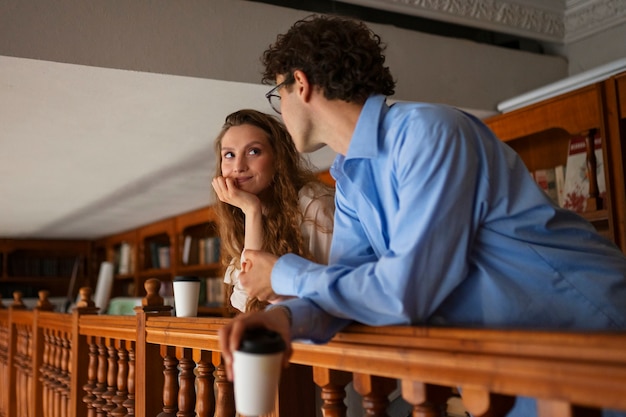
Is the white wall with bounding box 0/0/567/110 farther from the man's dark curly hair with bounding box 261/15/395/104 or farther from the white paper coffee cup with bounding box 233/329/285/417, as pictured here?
the white paper coffee cup with bounding box 233/329/285/417

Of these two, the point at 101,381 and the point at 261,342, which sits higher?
the point at 261,342

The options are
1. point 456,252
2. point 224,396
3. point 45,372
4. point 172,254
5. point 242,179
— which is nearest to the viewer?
point 456,252

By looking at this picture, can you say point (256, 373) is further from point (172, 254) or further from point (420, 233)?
point (172, 254)

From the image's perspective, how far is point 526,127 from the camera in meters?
2.82

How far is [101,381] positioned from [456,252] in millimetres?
1842

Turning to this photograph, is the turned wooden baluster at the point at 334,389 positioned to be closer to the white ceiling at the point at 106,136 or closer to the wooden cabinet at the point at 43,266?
the white ceiling at the point at 106,136

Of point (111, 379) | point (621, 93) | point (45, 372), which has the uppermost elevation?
point (621, 93)

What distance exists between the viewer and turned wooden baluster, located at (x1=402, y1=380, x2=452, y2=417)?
33.6 inches

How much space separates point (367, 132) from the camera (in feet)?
3.33

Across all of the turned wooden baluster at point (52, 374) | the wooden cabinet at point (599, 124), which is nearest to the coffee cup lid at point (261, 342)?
the wooden cabinet at point (599, 124)

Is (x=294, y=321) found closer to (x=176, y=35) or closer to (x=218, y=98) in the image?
(x=176, y=35)

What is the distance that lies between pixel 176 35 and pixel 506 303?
1.67 meters

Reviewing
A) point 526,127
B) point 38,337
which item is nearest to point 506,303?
point 526,127

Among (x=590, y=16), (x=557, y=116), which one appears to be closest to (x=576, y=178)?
(x=557, y=116)
